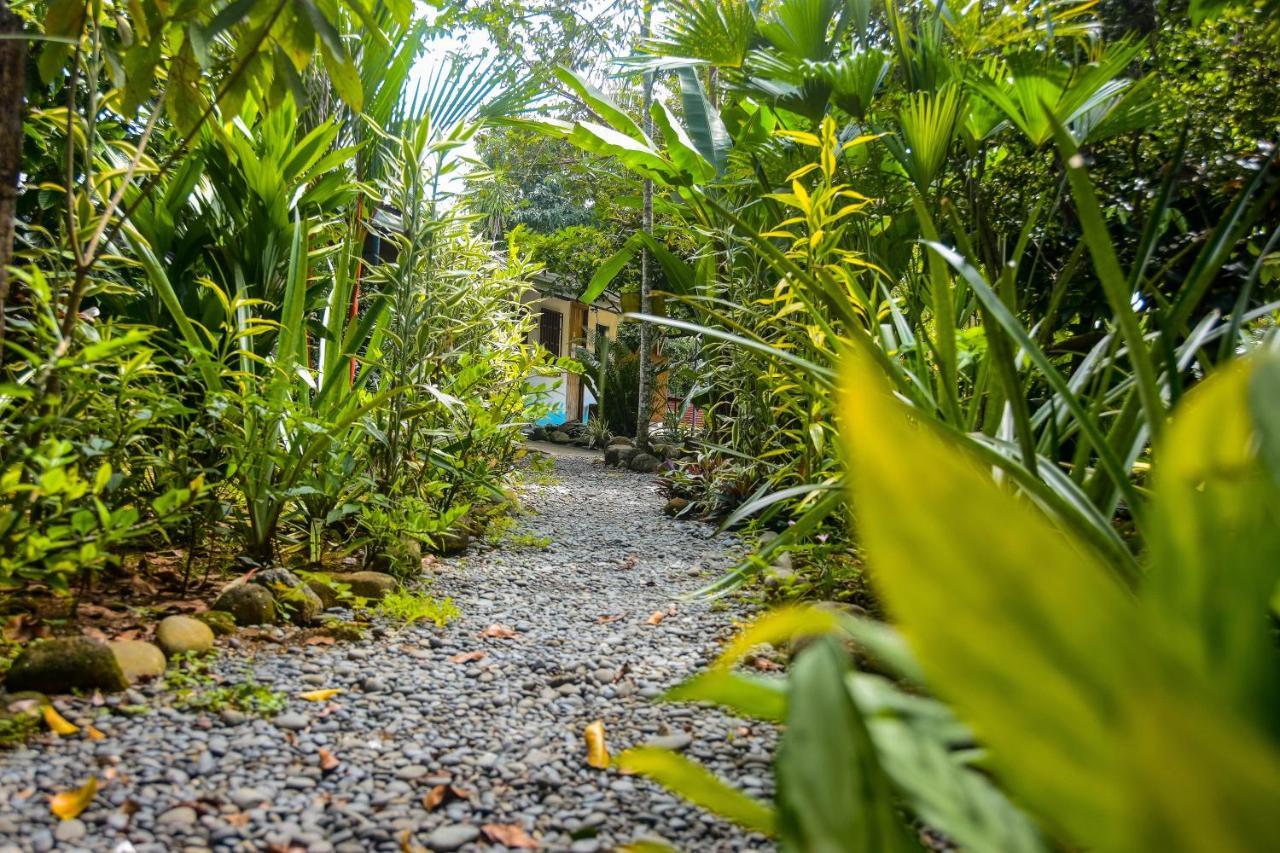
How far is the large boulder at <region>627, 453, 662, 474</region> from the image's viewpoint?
21.6 ft

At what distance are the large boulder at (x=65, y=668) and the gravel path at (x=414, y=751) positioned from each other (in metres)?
0.04

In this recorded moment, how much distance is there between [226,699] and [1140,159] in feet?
9.57

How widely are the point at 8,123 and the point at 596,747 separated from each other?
1.38 metres

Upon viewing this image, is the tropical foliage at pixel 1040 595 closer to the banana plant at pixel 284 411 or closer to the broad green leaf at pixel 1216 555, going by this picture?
the broad green leaf at pixel 1216 555


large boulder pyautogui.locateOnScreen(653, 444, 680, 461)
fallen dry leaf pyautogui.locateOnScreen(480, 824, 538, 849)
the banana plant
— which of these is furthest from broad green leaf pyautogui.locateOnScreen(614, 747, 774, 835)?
large boulder pyautogui.locateOnScreen(653, 444, 680, 461)

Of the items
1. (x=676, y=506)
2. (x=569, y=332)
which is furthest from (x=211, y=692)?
(x=569, y=332)

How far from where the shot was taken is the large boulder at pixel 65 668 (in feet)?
4.33

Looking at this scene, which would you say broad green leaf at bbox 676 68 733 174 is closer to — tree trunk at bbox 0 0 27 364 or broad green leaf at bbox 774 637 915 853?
tree trunk at bbox 0 0 27 364

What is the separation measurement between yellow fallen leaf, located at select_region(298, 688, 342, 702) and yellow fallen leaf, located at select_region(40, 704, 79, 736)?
332 millimetres

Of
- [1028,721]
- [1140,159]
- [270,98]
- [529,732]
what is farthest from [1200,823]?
[1140,159]

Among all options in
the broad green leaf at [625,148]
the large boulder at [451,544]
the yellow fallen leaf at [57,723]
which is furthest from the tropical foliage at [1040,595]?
the broad green leaf at [625,148]

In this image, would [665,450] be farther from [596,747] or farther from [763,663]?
[596,747]

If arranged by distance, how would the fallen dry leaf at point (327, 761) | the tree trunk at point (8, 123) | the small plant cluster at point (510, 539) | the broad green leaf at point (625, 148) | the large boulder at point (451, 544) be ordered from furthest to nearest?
the broad green leaf at point (625, 148) < the small plant cluster at point (510, 539) < the large boulder at point (451, 544) < the tree trunk at point (8, 123) < the fallen dry leaf at point (327, 761)

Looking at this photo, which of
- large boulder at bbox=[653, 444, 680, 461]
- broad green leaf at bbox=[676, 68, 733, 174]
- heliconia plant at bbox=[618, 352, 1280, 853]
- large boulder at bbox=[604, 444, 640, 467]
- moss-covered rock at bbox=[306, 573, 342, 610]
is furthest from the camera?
large boulder at bbox=[604, 444, 640, 467]
